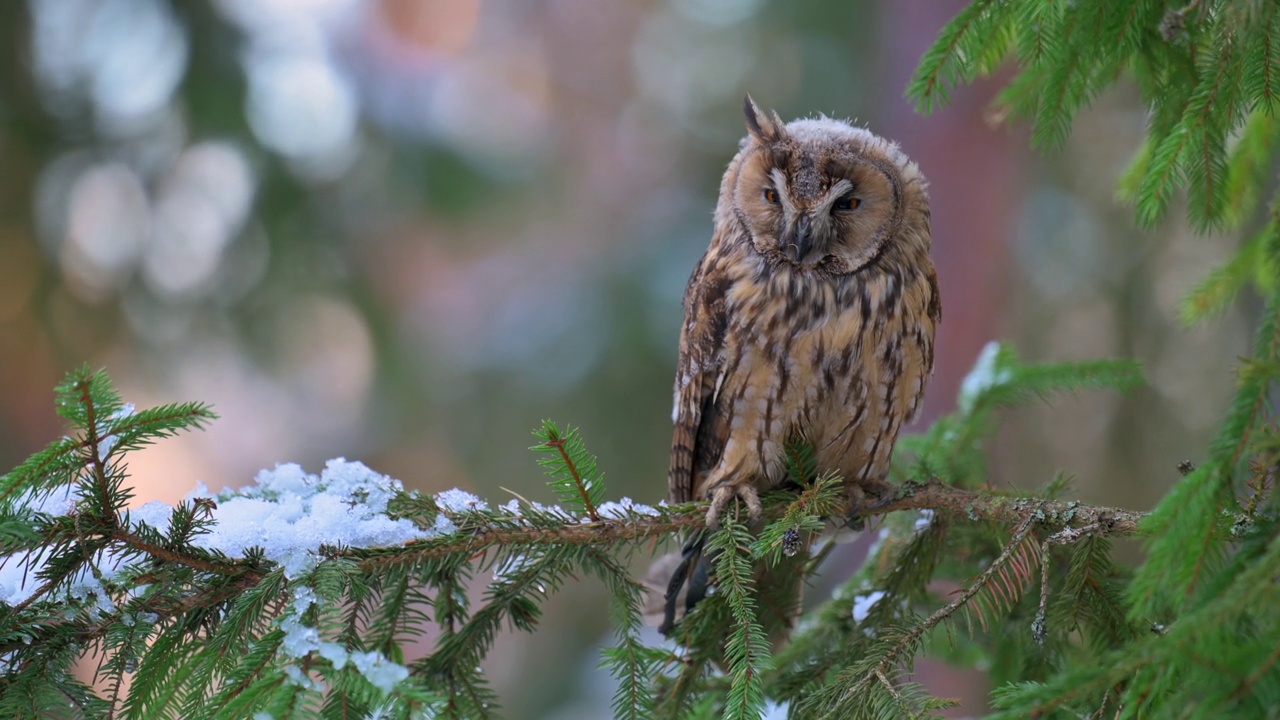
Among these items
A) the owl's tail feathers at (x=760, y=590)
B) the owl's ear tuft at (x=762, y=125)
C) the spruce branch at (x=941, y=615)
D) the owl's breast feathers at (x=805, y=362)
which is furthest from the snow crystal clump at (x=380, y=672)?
the owl's ear tuft at (x=762, y=125)

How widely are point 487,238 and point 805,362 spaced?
6.58 m

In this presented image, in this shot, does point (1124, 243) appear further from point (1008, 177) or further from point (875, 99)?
point (875, 99)

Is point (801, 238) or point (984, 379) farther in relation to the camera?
point (984, 379)

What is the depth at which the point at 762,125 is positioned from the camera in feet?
7.77

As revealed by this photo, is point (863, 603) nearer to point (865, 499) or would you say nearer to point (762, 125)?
point (865, 499)

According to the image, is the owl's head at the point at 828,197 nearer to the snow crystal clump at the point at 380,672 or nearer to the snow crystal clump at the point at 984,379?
the snow crystal clump at the point at 984,379

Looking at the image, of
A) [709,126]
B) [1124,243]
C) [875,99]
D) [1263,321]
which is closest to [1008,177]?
[875,99]

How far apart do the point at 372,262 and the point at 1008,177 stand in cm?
434

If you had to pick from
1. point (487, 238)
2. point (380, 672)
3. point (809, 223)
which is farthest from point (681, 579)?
point (487, 238)

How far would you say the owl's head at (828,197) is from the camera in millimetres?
2236

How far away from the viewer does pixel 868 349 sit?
218 centimetres

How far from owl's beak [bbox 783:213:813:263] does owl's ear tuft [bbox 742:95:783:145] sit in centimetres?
27

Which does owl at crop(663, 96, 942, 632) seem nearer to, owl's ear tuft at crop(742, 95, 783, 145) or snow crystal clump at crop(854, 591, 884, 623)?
owl's ear tuft at crop(742, 95, 783, 145)

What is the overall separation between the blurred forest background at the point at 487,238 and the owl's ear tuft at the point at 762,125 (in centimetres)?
125
